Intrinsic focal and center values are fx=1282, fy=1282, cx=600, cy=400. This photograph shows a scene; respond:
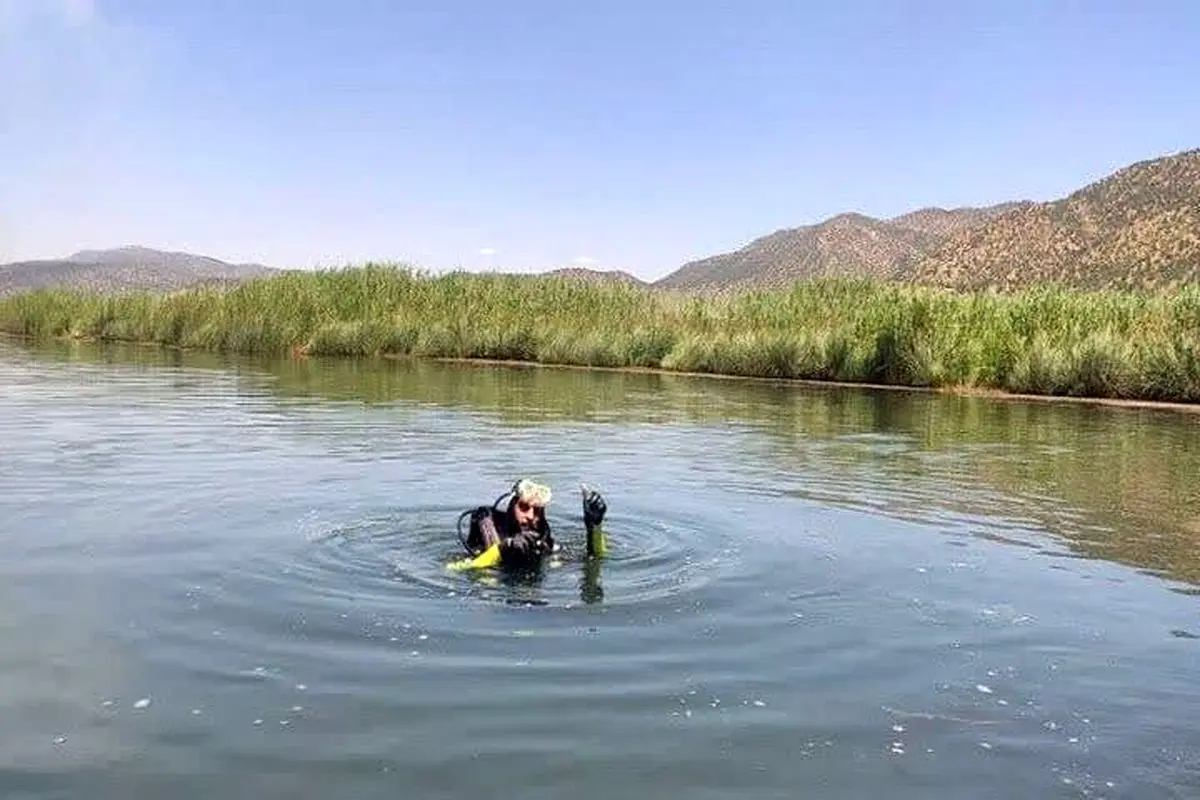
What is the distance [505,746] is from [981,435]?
1684cm

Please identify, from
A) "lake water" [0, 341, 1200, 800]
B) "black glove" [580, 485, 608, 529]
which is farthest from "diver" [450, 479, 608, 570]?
"lake water" [0, 341, 1200, 800]

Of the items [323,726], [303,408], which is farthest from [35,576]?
[303,408]

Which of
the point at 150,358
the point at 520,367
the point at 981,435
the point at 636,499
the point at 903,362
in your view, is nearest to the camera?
the point at 636,499

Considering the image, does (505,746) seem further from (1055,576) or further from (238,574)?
(1055,576)

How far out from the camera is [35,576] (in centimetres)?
946

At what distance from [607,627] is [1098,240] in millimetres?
98147

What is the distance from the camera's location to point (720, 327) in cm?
3984

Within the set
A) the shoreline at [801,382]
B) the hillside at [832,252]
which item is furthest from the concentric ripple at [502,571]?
the hillside at [832,252]

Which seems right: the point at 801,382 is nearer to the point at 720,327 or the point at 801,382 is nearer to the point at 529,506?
the point at 720,327

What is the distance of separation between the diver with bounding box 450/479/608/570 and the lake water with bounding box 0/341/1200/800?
0.24 metres

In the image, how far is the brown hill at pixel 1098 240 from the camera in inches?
3383

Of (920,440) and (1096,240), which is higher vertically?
(1096,240)

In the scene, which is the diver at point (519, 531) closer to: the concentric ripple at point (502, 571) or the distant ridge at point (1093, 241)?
the concentric ripple at point (502, 571)

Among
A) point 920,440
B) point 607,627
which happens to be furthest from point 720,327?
point 607,627
